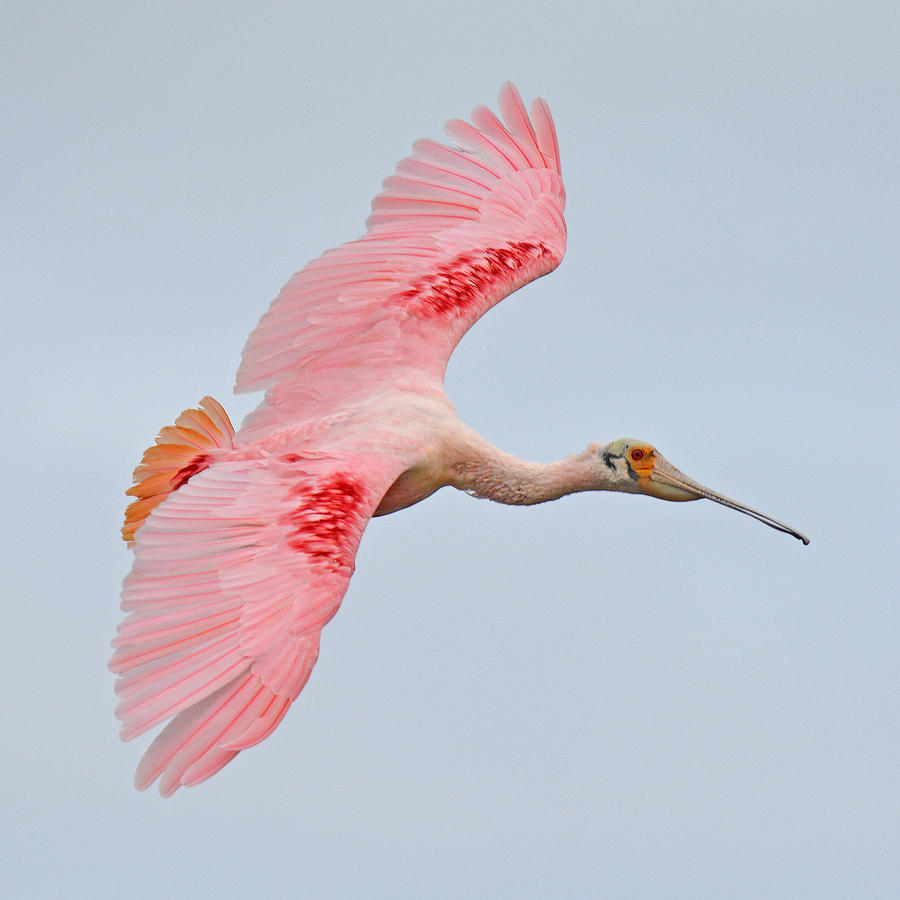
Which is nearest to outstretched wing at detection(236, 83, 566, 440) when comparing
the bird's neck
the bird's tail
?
the bird's tail

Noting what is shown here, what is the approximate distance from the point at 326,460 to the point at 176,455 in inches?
97.5

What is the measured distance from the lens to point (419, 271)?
19500mm

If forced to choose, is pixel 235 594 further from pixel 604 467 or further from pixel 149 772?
pixel 604 467

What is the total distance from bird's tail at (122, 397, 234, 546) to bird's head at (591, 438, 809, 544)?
3433 millimetres

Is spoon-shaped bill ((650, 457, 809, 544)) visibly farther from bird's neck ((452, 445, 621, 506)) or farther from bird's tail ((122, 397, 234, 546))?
bird's tail ((122, 397, 234, 546))

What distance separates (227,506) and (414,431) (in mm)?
2527

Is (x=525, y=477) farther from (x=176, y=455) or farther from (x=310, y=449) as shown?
(x=176, y=455)

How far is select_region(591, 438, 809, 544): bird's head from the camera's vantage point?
18.8 metres

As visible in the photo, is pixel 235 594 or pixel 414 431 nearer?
pixel 235 594

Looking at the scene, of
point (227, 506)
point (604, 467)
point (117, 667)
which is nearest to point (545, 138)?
point (604, 467)

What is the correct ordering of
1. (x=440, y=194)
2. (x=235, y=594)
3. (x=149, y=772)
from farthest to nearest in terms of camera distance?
(x=440, y=194) → (x=235, y=594) → (x=149, y=772)

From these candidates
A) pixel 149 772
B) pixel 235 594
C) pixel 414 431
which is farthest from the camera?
pixel 414 431

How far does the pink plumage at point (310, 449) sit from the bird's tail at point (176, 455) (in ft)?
0.06

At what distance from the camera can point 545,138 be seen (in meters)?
21.5
